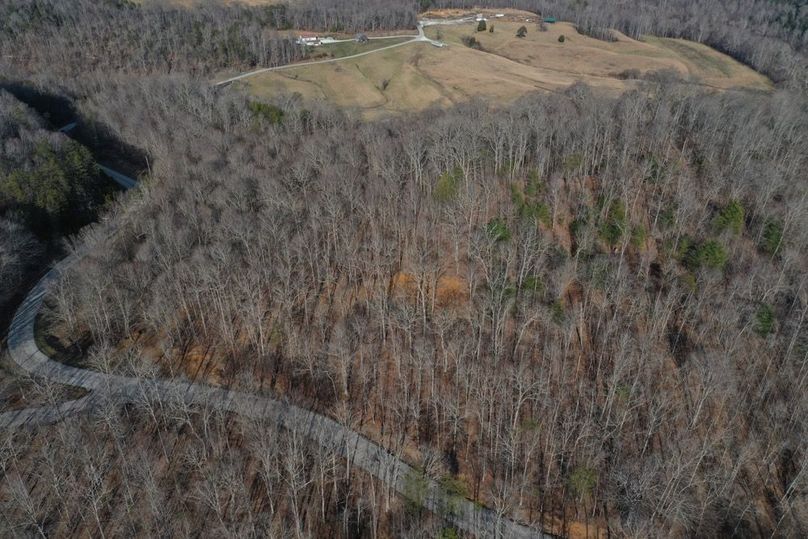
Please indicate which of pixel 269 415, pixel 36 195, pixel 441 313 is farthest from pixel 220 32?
pixel 269 415

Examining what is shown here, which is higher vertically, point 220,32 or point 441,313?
point 220,32

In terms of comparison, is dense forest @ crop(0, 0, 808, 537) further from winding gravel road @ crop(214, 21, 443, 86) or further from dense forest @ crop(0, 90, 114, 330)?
winding gravel road @ crop(214, 21, 443, 86)

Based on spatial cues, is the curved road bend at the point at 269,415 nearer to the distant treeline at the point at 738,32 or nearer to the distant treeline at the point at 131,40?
the distant treeline at the point at 131,40

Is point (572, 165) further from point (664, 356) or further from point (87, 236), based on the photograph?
point (87, 236)

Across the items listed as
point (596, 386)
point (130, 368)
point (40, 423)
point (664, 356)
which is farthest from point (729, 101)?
point (40, 423)

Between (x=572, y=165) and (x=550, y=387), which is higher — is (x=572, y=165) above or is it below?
above

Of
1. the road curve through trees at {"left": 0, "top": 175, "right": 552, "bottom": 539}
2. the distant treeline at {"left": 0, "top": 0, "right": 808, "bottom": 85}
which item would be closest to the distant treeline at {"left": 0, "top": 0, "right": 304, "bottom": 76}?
the distant treeline at {"left": 0, "top": 0, "right": 808, "bottom": 85}

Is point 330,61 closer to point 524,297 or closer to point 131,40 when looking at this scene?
point 131,40
